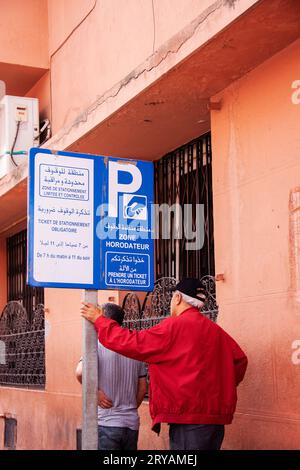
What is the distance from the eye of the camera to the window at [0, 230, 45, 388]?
37.6 feet

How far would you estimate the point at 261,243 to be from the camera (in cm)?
637

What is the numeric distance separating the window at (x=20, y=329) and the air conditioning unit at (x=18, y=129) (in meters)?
2.12

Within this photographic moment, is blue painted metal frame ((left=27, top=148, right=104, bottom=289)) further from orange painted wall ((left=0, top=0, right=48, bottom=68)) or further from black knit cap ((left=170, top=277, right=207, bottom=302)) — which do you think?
orange painted wall ((left=0, top=0, right=48, bottom=68))

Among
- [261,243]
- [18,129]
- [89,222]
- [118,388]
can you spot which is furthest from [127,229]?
[18,129]

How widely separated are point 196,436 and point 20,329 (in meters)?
7.38

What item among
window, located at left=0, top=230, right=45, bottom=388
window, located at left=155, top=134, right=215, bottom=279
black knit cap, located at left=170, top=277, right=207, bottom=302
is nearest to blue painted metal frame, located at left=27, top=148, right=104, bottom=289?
black knit cap, located at left=170, top=277, right=207, bottom=302

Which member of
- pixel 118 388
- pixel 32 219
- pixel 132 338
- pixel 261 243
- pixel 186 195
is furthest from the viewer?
pixel 186 195

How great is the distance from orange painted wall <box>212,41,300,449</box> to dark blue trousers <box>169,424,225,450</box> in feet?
2.78

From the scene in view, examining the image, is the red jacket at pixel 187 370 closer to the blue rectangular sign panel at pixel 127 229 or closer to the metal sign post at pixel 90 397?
the blue rectangular sign panel at pixel 127 229

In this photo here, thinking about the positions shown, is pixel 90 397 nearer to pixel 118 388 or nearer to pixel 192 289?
pixel 192 289

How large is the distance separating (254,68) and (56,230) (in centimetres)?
277

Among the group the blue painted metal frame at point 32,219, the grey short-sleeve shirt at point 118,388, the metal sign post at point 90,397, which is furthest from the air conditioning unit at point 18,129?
the metal sign post at point 90,397

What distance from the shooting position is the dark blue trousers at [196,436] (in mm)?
5125
